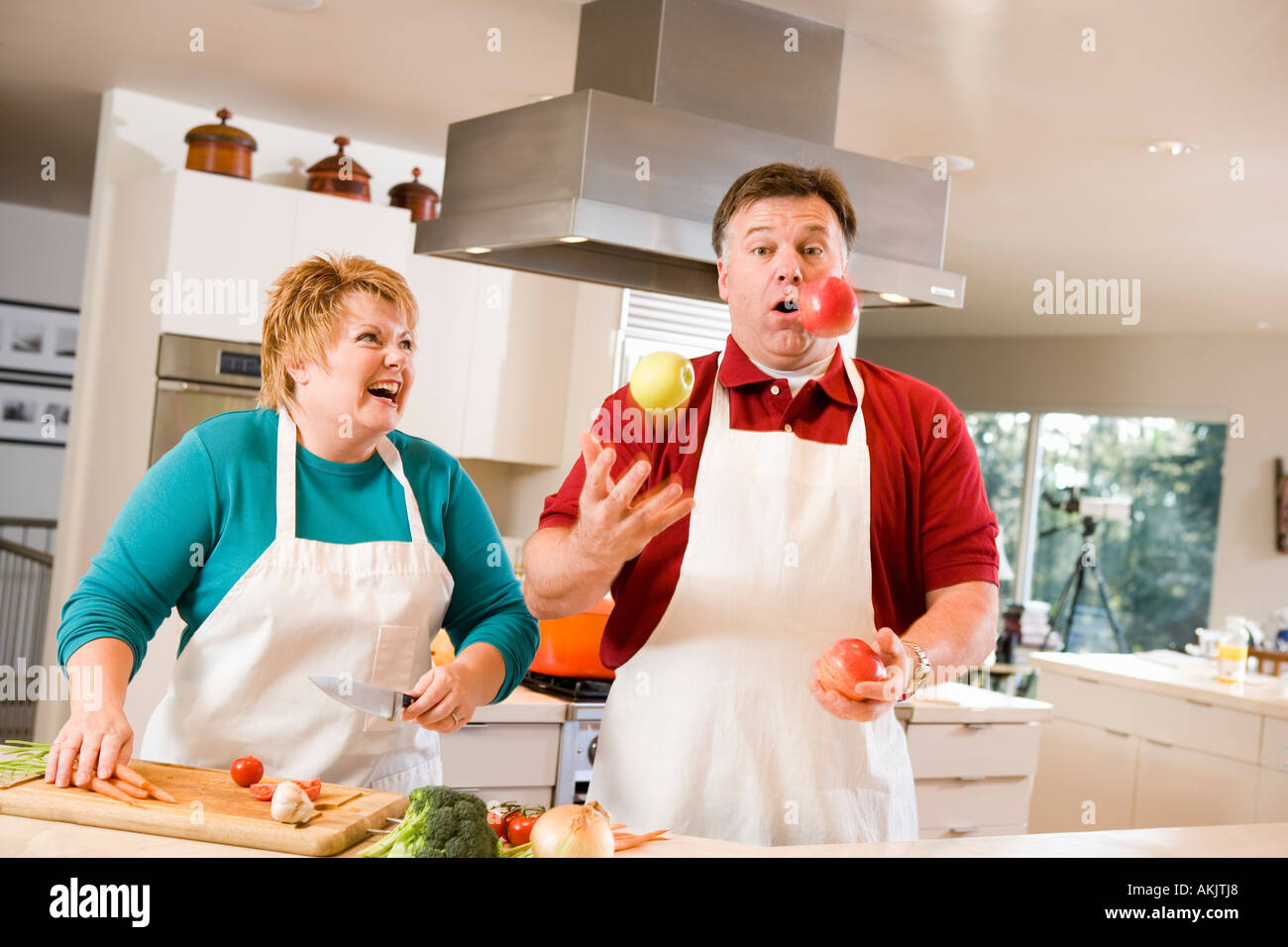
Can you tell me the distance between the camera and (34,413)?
614 centimetres

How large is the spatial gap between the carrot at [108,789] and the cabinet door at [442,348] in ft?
10.1

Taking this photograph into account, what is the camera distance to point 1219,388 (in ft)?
22.4

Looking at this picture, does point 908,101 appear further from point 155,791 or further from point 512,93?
point 155,791

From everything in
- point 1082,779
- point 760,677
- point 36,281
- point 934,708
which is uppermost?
point 36,281

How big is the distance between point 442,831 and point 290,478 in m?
0.67

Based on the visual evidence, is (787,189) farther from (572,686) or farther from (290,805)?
(572,686)

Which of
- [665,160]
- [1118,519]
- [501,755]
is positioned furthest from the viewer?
[1118,519]

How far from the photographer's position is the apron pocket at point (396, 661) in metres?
1.67

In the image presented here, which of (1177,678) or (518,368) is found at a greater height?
(518,368)

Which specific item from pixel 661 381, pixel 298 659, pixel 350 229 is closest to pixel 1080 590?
pixel 350 229

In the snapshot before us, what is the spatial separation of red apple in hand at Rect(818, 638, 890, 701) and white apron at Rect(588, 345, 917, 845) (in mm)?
283

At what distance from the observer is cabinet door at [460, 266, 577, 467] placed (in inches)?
178

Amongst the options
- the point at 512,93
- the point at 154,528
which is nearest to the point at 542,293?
the point at 512,93
